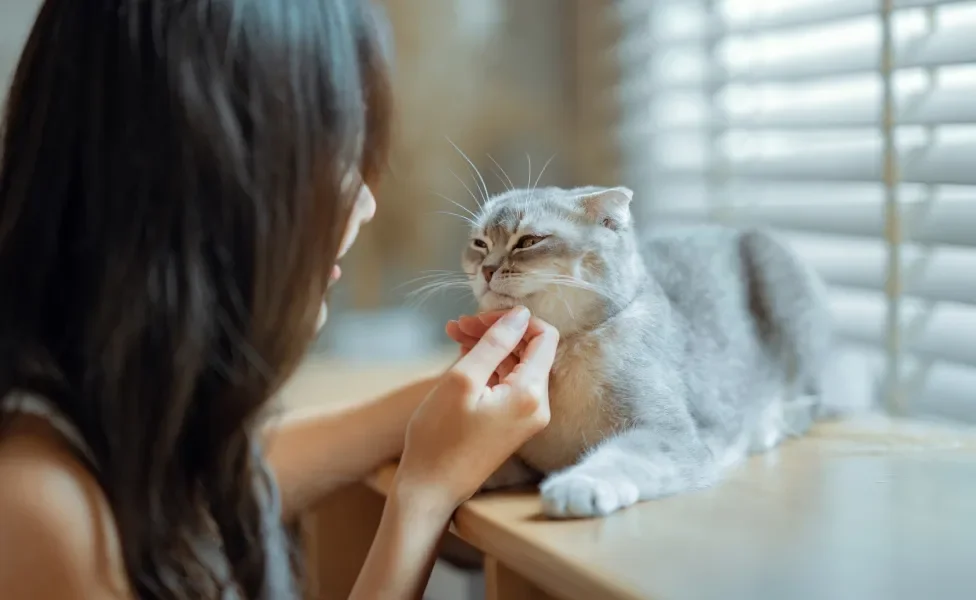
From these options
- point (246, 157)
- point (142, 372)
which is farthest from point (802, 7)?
point (142, 372)

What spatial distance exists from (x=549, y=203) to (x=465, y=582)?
0.69 metres

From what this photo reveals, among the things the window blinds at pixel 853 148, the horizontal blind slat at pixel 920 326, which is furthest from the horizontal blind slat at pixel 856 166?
the horizontal blind slat at pixel 920 326

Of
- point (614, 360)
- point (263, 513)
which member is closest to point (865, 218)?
point (614, 360)

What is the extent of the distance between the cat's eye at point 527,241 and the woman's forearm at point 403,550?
248 millimetres

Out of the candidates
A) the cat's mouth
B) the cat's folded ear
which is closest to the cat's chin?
the cat's mouth

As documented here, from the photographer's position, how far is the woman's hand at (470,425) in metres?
0.76

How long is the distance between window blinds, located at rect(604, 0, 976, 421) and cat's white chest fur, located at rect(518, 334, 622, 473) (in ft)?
1.42

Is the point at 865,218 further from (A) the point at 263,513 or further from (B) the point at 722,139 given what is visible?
(A) the point at 263,513

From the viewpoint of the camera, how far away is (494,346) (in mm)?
785

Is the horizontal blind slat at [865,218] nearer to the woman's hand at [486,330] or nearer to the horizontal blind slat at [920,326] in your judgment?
the horizontal blind slat at [920,326]

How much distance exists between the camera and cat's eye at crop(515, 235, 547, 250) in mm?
862

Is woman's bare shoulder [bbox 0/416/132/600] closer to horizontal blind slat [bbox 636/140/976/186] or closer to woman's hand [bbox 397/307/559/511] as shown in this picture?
woman's hand [bbox 397/307/559/511]

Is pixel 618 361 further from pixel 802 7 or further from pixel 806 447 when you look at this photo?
pixel 802 7

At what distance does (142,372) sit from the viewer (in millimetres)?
618
